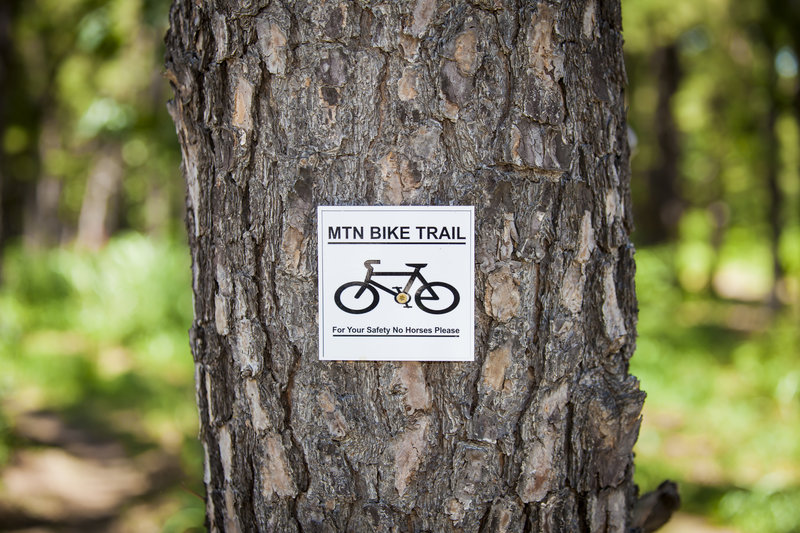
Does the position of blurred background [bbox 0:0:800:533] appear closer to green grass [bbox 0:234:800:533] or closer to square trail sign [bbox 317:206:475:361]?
green grass [bbox 0:234:800:533]

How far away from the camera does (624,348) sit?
3.49ft

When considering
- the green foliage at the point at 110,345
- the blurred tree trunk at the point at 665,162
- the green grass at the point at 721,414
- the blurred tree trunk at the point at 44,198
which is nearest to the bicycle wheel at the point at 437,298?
the green foliage at the point at 110,345

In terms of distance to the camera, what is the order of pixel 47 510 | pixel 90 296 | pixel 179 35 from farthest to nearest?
1. pixel 90 296
2. pixel 47 510
3. pixel 179 35

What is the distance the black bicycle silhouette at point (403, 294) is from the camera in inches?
37.6

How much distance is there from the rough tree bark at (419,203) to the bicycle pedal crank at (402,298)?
0.36ft

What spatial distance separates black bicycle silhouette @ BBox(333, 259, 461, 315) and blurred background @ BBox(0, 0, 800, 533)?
0.99 m

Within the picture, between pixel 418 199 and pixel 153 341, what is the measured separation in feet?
19.0

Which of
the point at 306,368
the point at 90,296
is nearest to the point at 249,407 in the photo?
the point at 306,368

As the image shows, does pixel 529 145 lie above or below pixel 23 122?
below

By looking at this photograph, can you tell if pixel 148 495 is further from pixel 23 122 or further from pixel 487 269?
pixel 23 122

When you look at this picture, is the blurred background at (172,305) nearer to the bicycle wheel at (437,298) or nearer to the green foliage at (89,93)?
the green foliage at (89,93)

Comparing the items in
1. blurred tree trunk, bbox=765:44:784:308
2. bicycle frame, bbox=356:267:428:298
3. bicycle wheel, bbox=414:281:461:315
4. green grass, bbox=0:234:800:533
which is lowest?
green grass, bbox=0:234:800:533

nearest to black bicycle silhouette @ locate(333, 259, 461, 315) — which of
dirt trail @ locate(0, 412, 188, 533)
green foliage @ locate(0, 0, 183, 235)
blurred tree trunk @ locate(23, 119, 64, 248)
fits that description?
dirt trail @ locate(0, 412, 188, 533)

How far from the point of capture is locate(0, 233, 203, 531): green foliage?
4.62 m
